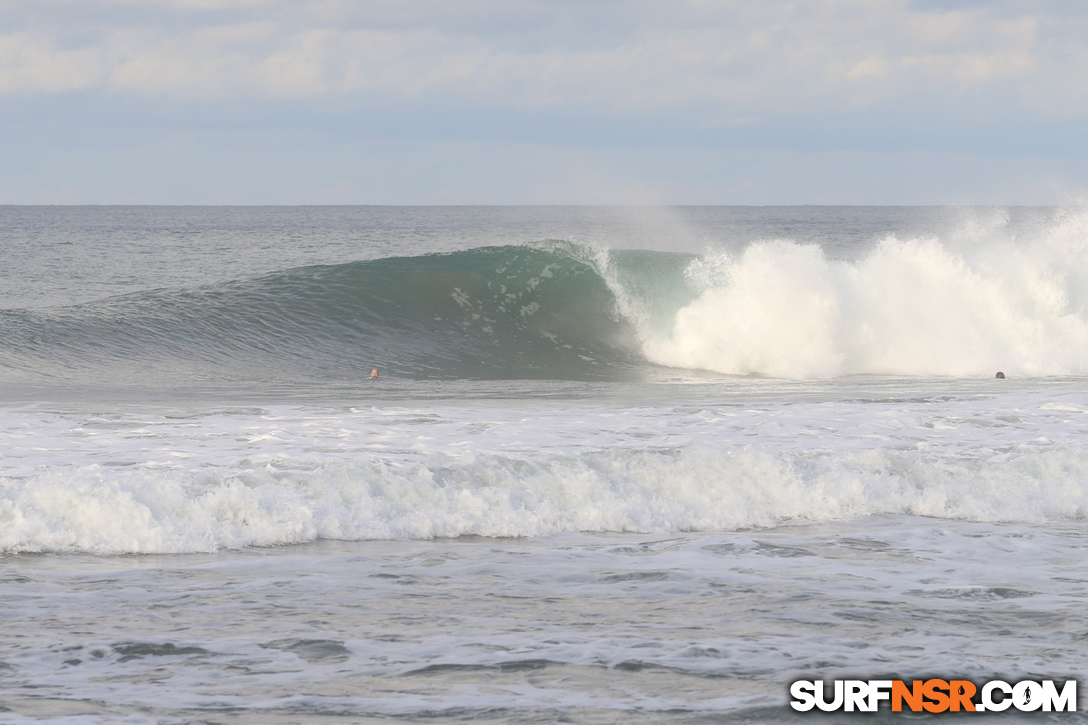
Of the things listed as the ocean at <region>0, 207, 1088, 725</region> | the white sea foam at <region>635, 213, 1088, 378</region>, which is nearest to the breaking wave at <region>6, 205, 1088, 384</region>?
the white sea foam at <region>635, 213, 1088, 378</region>

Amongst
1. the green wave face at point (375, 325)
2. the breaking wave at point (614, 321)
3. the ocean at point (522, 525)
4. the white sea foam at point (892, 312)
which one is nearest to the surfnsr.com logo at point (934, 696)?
the ocean at point (522, 525)

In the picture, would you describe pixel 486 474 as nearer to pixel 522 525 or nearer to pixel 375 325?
pixel 522 525

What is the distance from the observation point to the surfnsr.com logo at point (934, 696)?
386 cm

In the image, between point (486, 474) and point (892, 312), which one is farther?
point (892, 312)

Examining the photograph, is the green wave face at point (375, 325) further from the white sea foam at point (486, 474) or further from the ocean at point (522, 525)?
the white sea foam at point (486, 474)

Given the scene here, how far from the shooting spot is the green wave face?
15203 millimetres

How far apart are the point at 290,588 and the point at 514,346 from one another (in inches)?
504

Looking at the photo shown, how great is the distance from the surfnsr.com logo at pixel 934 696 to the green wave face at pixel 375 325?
10.9m

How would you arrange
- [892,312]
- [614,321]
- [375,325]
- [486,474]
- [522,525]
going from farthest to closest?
1. [614,321]
2. [375,325]
3. [892,312]
4. [486,474]
5. [522,525]

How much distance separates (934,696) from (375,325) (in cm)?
1545

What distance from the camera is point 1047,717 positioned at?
12.4ft

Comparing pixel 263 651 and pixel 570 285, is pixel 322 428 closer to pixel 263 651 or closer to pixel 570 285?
pixel 263 651

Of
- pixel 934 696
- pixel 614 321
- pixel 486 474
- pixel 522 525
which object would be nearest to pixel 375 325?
pixel 614 321

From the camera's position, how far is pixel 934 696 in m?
3.96
